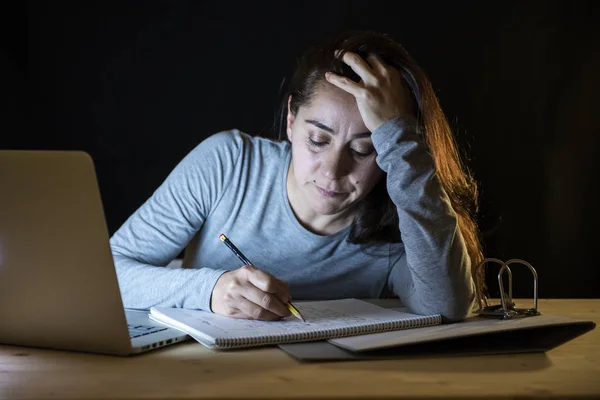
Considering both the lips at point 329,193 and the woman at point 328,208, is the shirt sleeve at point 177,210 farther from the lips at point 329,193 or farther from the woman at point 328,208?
the lips at point 329,193

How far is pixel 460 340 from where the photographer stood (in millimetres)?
1194

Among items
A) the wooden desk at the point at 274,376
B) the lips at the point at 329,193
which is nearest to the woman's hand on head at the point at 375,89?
A: the lips at the point at 329,193

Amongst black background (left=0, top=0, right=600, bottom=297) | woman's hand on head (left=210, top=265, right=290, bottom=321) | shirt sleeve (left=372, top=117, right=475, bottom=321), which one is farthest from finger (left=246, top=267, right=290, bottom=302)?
black background (left=0, top=0, right=600, bottom=297)

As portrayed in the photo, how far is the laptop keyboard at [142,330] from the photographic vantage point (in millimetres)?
1170

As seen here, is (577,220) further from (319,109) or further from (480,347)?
(480,347)

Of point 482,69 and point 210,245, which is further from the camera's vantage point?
point 482,69

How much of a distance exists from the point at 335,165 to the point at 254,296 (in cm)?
35

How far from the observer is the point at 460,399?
88 cm

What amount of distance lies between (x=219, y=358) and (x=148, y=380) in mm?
141

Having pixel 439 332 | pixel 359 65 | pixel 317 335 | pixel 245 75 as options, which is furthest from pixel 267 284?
pixel 245 75

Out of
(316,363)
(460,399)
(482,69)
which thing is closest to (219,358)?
(316,363)

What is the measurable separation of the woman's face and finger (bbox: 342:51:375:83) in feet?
0.16

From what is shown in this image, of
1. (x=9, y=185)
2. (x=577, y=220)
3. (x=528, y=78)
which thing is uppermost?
(x=528, y=78)

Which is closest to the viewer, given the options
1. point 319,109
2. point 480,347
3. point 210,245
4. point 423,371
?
point 423,371
